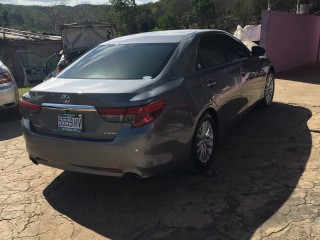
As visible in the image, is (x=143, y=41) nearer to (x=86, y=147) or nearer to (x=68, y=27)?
(x=86, y=147)

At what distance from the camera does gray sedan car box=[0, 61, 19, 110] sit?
22.2ft

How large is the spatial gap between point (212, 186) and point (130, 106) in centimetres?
133

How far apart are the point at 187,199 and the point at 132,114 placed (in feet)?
3.55

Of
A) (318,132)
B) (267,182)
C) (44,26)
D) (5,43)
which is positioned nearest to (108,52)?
(267,182)

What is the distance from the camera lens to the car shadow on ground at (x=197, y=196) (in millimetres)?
3209

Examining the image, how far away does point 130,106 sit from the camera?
323cm

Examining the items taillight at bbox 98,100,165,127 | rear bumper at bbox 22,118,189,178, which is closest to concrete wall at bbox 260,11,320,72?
rear bumper at bbox 22,118,189,178

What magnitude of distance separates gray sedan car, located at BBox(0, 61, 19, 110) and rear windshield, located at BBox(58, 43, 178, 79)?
9.56 ft

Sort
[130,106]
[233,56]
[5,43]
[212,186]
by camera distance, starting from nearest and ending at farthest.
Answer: [130,106] → [212,186] → [233,56] → [5,43]

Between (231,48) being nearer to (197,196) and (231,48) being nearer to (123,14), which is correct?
(197,196)

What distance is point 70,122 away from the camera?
346cm

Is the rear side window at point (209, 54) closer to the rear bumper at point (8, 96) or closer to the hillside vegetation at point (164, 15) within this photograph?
the rear bumper at point (8, 96)

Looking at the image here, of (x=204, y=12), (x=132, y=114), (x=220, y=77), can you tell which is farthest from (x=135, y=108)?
(x=204, y=12)

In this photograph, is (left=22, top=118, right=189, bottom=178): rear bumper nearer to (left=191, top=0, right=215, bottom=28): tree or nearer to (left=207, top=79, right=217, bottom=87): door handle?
(left=207, top=79, right=217, bottom=87): door handle
